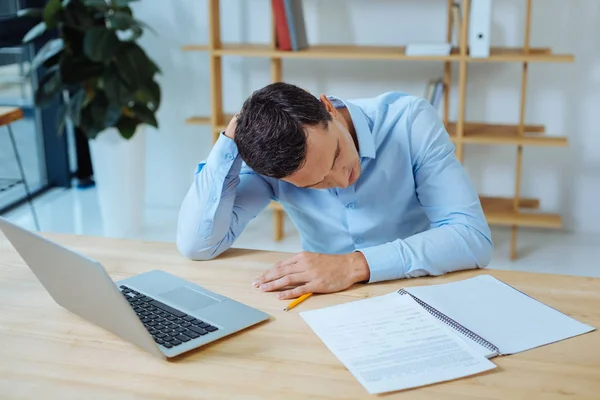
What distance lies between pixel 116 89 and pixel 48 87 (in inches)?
12.9

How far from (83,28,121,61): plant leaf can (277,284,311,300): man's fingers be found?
7.41ft

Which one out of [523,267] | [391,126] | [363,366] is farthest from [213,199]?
[523,267]

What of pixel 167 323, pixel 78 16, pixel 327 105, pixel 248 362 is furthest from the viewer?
pixel 78 16

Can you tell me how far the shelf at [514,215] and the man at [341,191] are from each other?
5.38 feet

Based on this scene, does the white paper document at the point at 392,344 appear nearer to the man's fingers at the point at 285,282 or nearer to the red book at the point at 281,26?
the man's fingers at the point at 285,282

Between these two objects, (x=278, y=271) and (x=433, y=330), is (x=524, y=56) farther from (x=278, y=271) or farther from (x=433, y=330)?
(x=433, y=330)

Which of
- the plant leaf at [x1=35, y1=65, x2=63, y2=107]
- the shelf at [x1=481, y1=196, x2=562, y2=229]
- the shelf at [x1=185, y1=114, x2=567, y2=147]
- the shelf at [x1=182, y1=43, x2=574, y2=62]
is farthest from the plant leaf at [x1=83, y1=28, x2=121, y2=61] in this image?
the shelf at [x1=481, y1=196, x2=562, y2=229]

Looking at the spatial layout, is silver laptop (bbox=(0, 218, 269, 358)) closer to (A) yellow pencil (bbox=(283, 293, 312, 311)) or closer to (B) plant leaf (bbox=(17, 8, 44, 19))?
(A) yellow pencil (bbox=(283, 293, 312, 311))

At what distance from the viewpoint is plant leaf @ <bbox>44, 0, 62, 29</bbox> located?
336cm

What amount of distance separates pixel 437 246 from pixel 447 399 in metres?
0.49

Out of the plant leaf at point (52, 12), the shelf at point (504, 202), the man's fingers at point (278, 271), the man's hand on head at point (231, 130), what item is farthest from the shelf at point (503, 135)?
the man's fingers at point (278, 271)

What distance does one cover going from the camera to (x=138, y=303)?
1.33 m

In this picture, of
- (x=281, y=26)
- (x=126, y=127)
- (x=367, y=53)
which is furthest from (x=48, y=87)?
(x=367, y=53)

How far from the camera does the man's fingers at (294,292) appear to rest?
1363 mm
